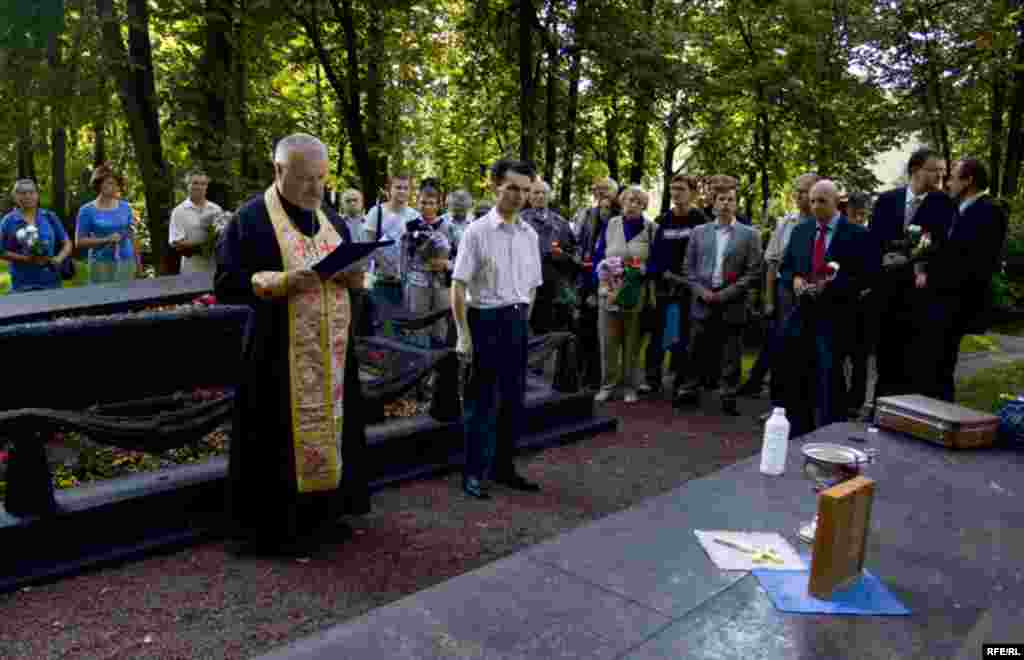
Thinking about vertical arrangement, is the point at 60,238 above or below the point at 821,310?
above

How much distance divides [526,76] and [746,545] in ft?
38.0

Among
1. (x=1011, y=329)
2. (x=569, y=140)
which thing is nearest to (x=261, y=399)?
(x=569, y=140)

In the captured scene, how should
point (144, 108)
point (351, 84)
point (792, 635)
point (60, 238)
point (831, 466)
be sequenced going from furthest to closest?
point (351, 84) → point (144, 108) → point (60, 238) → point (831, 466) → point (792, 635)

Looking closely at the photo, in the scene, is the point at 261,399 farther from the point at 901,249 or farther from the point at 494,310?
the point at 901,249

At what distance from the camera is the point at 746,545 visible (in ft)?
8.86

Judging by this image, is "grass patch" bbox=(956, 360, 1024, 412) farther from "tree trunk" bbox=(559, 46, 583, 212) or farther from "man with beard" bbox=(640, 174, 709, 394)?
"tree trunk" bbox=(559, 46, 583, 212)

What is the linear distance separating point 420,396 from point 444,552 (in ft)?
8.16

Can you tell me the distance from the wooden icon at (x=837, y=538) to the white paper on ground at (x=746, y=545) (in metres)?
0.16

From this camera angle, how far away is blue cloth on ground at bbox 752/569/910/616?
2.30 m

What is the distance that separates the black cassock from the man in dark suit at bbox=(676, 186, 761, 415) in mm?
4432

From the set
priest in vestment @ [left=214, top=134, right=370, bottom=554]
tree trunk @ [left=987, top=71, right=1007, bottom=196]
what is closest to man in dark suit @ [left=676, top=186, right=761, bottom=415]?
priest in vestment @ [left=214, top=134, right=370, bottom=554]

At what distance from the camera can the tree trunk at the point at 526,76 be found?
13.0 m

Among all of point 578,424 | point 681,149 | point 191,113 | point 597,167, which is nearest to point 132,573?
point 578,424

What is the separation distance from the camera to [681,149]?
69.5 ft
